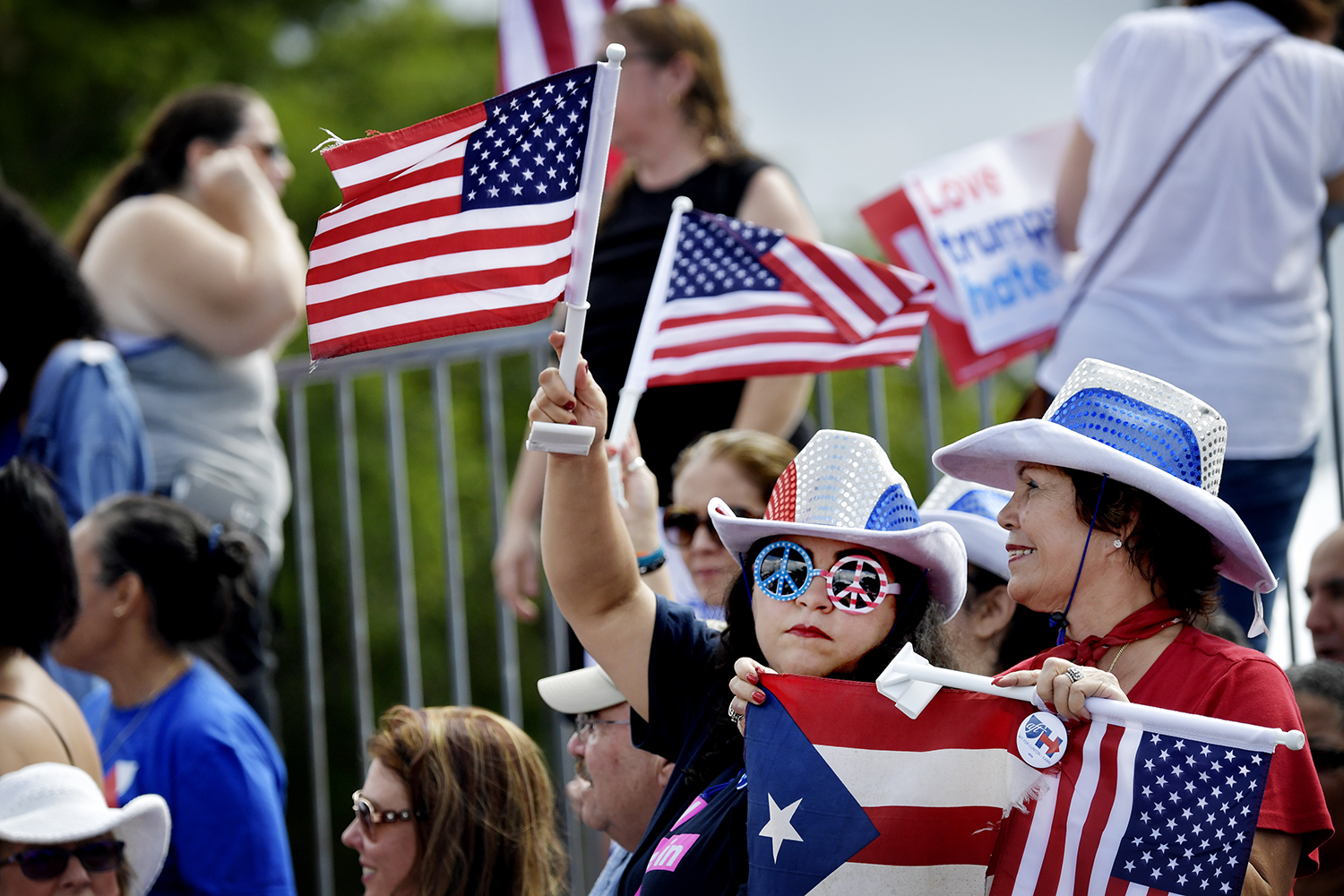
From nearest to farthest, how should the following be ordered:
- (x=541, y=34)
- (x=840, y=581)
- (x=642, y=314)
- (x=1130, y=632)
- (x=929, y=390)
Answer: (x=1130, y=632) → (x=840, y=581) → (x=642, y=314) → (x=929, y=390) → (x=541, y=34)

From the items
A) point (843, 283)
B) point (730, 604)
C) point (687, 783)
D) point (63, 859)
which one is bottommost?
point (63, 859)

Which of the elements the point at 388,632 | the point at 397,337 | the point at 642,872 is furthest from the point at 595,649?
the point at 388,632

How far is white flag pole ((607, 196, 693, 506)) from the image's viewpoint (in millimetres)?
3701

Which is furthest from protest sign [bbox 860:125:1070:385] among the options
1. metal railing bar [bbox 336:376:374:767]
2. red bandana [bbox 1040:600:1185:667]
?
metal railing bar [bbox 336:376:374:767]

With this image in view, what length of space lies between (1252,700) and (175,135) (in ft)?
14.8

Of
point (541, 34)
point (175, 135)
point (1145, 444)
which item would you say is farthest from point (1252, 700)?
point (541, 34)

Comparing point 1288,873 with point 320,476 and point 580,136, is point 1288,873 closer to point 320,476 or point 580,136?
point 580,136

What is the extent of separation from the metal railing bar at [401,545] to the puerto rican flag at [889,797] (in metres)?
3.79

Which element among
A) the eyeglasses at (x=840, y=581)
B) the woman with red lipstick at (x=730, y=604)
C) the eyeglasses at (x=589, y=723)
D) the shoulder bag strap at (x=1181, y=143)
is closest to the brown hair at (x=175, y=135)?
the eyeglasses at (x=589, y=723)

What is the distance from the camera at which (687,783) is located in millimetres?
3053

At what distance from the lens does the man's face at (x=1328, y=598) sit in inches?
161

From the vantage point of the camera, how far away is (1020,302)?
4922 millimetres

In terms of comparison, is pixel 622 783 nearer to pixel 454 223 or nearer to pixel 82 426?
pixel 454 223

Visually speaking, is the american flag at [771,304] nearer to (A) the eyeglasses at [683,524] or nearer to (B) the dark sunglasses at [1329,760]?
(A) the eyeglasses at [683,524]
